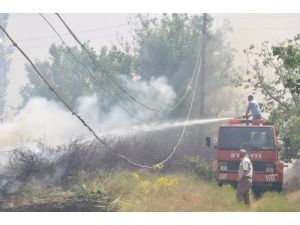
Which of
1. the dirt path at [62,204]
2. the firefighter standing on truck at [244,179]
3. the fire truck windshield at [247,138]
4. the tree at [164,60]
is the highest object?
the tree at [164,60]

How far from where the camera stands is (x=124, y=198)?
16188mm

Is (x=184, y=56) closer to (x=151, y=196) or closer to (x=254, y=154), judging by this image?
(x=254, y=154)

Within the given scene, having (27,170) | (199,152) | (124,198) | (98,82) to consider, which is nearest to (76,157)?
(27,170)

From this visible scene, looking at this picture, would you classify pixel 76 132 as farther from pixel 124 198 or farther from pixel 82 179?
pixel 124 198

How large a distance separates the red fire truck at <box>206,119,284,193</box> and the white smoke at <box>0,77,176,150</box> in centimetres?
1073

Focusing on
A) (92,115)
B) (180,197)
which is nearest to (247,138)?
(180,197)

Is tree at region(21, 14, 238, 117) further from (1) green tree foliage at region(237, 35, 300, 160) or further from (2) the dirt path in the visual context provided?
(2) the dirt path

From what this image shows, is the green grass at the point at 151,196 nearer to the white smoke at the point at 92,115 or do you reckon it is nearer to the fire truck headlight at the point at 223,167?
the fire truck headlight at the point at 223,167

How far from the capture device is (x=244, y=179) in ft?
51.6

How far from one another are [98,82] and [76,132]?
3460 millimetres

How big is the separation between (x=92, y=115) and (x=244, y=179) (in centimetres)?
1561

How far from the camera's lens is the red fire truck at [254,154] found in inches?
667

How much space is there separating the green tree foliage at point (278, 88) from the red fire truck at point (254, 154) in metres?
3.54

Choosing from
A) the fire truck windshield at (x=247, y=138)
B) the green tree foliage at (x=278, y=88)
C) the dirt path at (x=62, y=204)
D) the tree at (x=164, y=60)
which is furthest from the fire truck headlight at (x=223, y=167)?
the tree at (x=164, y=60)
